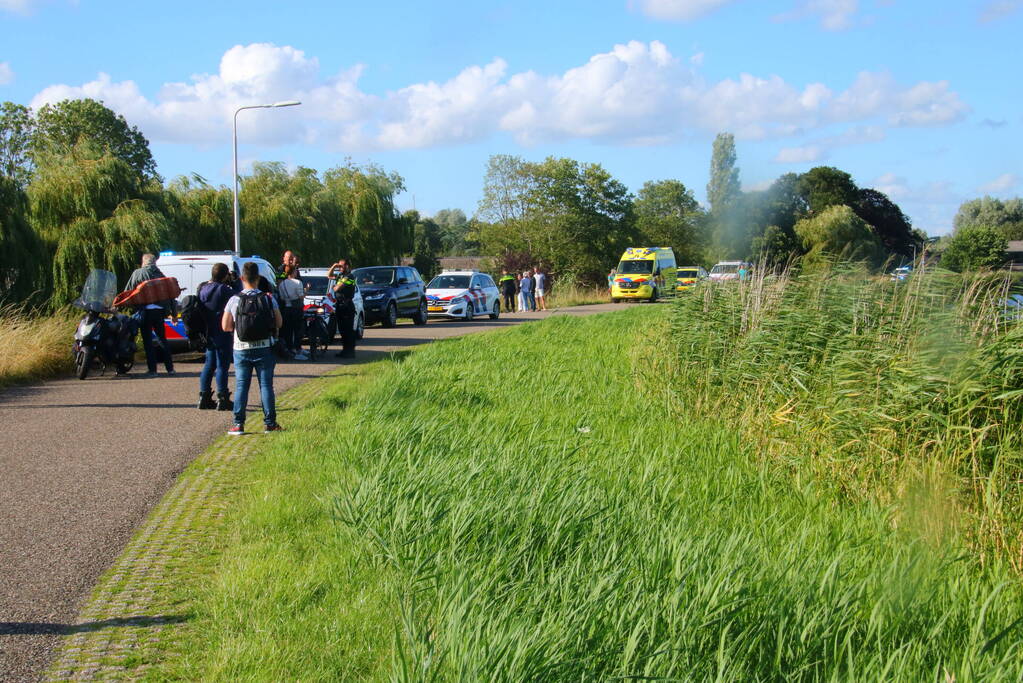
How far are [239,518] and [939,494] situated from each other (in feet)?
14.7

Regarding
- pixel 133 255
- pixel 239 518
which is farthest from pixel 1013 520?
pixel 133 255

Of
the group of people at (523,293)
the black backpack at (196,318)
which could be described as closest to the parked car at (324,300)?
the black backpack at (196,318)

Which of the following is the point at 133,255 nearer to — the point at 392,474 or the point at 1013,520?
the point at 392,474

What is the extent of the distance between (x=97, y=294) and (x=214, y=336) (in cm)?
411

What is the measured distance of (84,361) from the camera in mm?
14555

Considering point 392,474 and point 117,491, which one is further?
point 117,491

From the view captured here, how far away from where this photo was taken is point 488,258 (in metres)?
63.8

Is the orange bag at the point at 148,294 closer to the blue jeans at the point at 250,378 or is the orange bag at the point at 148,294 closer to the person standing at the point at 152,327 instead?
the person standing at the point at 152,327

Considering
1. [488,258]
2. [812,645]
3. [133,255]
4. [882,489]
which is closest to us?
[812,645]

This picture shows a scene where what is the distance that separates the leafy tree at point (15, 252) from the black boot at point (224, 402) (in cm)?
892

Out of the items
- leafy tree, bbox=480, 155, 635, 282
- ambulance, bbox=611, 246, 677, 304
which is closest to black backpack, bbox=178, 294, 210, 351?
ambulance, bbox=611, 246, 677, 304

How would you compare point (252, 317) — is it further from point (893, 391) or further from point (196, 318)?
point (893, 391)

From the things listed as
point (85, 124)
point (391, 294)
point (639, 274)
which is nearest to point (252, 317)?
point (391, 294)

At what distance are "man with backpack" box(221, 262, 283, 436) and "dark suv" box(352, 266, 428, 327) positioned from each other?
17462 mm
